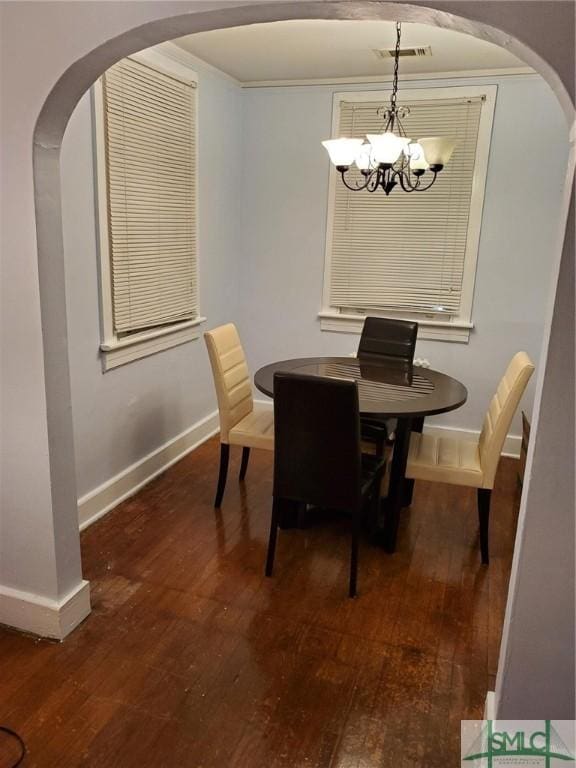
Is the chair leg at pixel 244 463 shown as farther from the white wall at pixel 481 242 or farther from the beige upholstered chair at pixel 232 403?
the white wall at pixel 481 242

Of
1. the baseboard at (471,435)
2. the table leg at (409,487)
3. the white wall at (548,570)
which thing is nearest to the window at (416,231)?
the baseboard at (471,435)

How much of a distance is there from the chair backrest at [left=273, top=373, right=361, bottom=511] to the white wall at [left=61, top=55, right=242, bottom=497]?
43.0 inches

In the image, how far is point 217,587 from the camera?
8.36 ft

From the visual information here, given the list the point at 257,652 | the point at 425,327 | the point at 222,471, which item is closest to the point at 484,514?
the point at 257,652

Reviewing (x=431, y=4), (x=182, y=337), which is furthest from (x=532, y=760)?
(x=182, y=337)

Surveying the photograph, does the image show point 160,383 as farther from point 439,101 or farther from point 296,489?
point 439,101

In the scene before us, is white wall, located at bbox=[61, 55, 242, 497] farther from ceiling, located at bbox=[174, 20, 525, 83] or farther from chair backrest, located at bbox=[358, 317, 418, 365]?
chair backrest, located at bbox=[358, 317, 418, 365]

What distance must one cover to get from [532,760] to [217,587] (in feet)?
4.64

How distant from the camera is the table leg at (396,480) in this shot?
2.72m

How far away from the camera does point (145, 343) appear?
3344mm

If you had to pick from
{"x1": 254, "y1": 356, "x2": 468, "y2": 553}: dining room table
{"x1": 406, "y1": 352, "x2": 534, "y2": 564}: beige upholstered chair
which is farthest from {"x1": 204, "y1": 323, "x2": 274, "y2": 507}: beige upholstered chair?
{"x1": 406, "y1": 352, "x2": 534, "y2": 564}: beige upholstered chair

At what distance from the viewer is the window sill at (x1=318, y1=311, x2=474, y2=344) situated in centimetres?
404
